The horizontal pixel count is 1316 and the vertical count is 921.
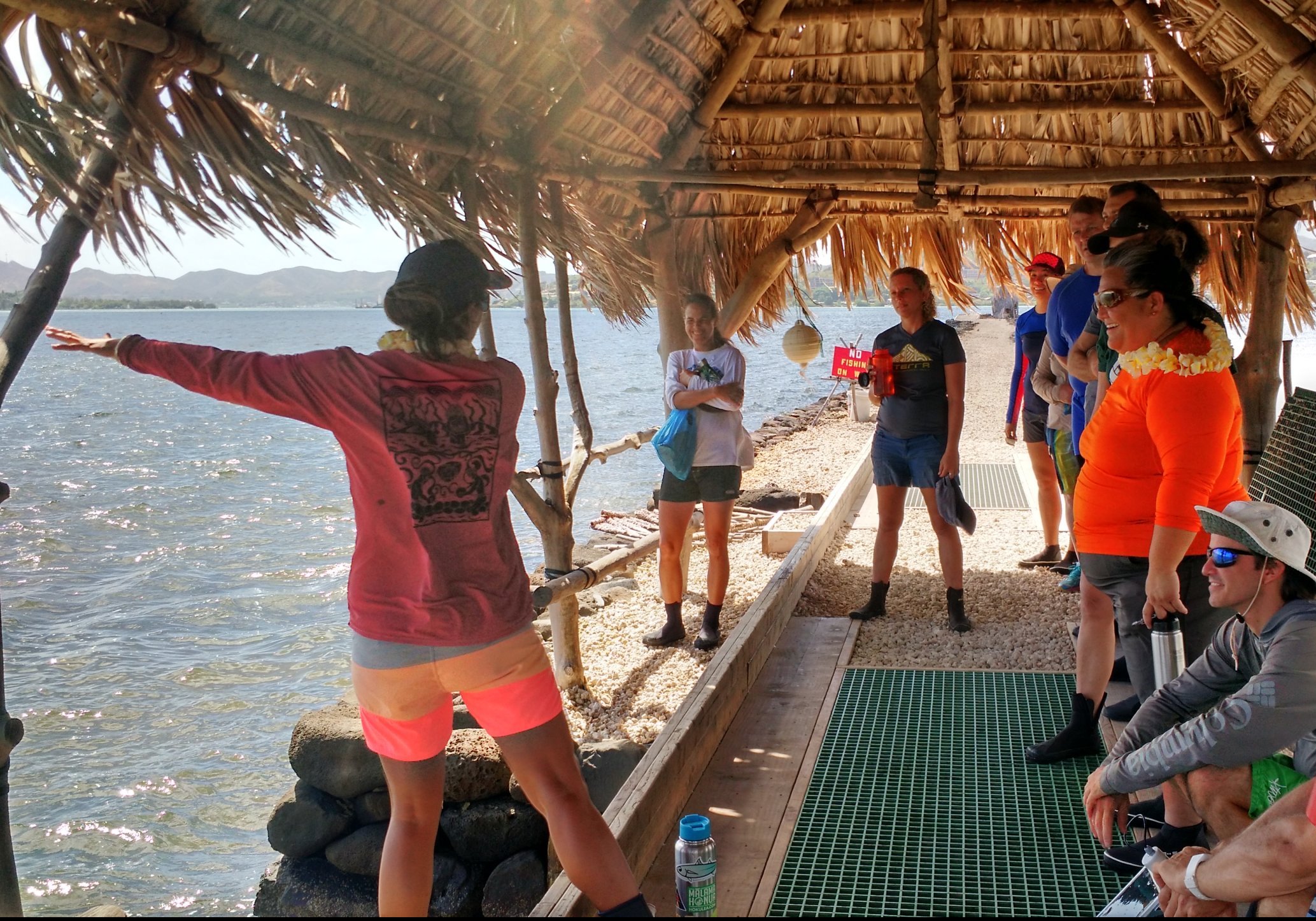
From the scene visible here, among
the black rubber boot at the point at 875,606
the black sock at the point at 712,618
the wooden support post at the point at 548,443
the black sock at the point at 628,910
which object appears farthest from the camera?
the black sock at the point at 712,618

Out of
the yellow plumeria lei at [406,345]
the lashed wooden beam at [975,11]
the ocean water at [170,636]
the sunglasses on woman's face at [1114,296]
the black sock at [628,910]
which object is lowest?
the ocean water at [170,636]

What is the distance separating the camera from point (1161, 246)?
2830mm

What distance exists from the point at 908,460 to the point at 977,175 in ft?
5.27

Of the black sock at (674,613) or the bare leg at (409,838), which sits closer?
the bare leg at (409,838)

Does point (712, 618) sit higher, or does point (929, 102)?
point (929, 102)

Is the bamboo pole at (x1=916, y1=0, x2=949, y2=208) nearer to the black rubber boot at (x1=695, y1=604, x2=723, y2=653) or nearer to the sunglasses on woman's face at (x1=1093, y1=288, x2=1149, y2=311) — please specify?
the black rubber boot at (x1=695, y1=604, x2=723, y2=653)

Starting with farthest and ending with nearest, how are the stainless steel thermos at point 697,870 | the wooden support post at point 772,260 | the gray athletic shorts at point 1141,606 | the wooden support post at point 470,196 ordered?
the wooden support post at point 772,260, the wooden support post at point 470,196, the gray athletic shorts at point 1141,606, the stainless steel thermos at point 697,870

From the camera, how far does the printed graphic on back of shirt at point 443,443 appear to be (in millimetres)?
2320

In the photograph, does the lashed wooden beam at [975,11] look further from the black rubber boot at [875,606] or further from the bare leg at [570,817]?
the bare leg at [570,817]

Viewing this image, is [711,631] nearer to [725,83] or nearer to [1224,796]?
[725,83]

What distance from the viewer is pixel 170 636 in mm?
14133

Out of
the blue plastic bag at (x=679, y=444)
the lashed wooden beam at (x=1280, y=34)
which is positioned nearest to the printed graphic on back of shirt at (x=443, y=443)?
the blue plastic bag at (x=679, y=444)

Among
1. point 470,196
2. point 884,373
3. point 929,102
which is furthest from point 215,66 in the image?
point 929,102

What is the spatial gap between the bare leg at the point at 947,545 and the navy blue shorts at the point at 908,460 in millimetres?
74
